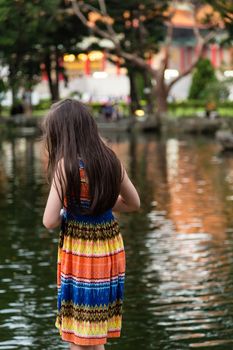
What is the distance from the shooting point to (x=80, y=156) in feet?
16.6

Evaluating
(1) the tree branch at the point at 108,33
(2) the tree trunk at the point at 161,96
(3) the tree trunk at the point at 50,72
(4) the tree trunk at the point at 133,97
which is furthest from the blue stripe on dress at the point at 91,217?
(4) the tree trunk at the point at 133,97

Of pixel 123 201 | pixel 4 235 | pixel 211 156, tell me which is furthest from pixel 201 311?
pixel 211 156

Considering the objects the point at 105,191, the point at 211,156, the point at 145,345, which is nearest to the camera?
the point at 105,191

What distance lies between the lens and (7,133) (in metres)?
44.1

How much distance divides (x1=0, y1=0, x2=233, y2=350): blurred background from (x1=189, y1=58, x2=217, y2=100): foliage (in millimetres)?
14191

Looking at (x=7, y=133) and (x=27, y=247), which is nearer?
(x=27, y=247)

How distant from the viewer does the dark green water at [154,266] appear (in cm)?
746

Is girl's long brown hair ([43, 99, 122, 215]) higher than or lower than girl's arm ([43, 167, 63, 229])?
higher

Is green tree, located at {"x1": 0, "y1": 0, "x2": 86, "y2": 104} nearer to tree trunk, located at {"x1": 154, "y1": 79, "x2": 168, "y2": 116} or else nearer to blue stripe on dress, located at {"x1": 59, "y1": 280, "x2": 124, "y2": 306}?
tree trunk, located at {"x1": 154, "y1": 79, "x2": 168, "y2": 116}

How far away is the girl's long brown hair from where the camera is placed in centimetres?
501

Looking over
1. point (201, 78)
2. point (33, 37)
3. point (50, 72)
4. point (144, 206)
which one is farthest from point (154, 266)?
point (201, 78)

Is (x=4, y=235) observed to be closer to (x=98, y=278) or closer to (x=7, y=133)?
(x=98, y=278)

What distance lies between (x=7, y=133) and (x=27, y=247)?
32736mm

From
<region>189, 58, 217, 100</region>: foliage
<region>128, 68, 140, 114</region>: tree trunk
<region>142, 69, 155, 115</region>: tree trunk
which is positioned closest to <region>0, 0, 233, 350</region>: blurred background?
<region>142, 69, 155, 115</region>: tree trunk
